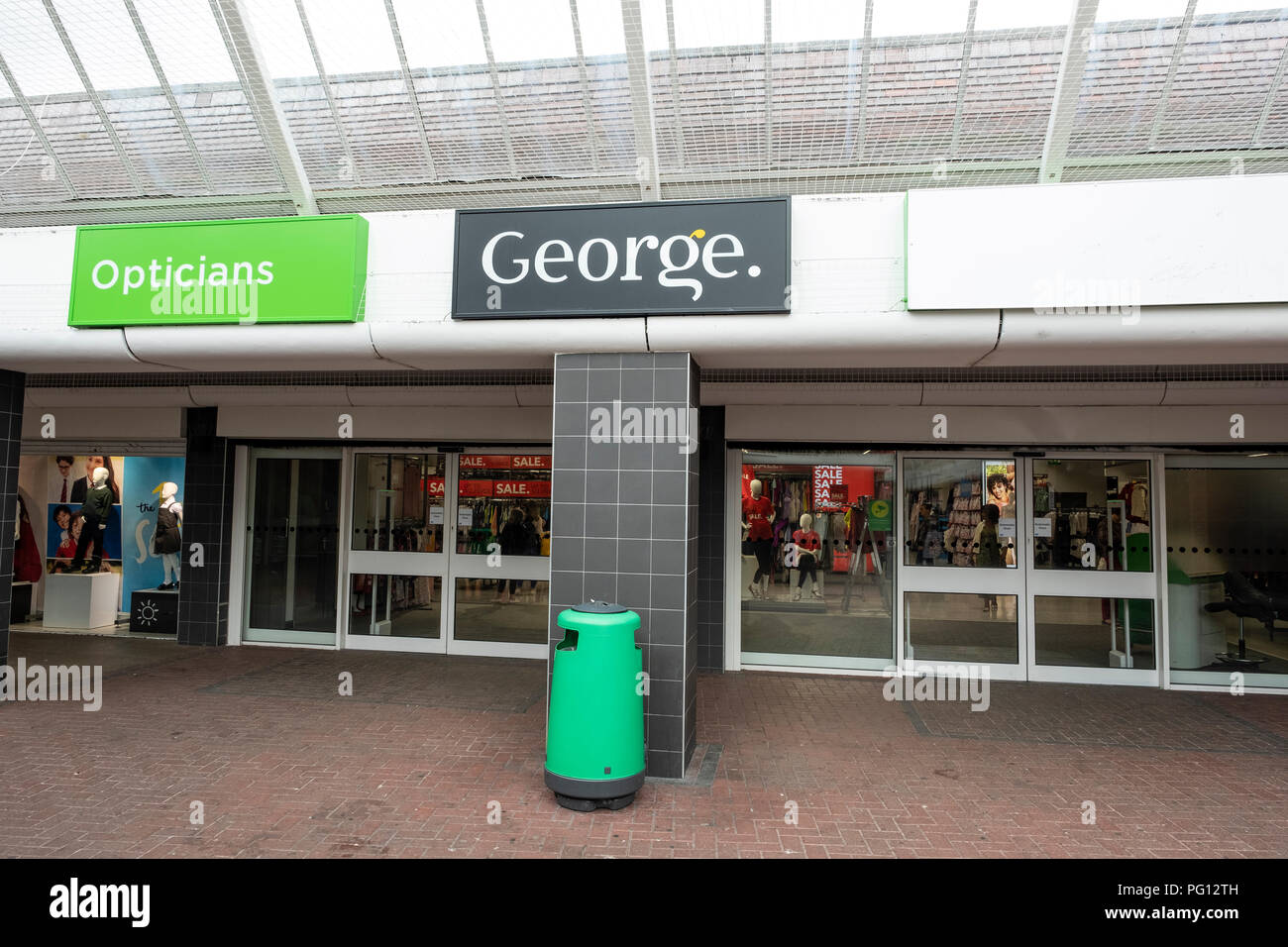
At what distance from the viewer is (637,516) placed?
185 inches

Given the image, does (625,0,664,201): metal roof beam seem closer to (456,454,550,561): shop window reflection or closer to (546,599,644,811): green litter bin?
(546,599,644,811): green litter bin

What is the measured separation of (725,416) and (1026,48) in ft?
12.6

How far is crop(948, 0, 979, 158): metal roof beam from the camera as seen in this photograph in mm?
4789

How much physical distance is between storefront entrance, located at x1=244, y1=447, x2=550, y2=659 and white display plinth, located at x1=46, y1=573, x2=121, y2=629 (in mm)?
2405

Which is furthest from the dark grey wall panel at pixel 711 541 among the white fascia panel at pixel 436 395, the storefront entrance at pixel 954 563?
the white fascia panel at pixel 436 395

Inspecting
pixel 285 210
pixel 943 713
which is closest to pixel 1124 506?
pixel 943 713

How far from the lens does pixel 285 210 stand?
584 cm

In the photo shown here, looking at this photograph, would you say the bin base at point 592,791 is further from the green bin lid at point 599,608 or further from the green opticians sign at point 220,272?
the green opticians sign at point 220,272

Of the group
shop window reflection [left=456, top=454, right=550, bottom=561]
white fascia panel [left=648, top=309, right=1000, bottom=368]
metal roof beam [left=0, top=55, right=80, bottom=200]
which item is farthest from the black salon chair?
metal roof beam [left=0, top=55, right=80, bottom=200]

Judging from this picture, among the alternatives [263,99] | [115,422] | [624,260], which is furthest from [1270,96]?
[115,422]

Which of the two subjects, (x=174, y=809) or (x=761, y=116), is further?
(x=761, y=116)

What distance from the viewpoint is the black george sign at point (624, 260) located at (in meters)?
4.54

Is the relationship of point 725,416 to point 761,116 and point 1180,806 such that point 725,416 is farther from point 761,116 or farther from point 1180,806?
point 1180,806

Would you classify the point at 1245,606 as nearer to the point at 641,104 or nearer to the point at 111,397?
the point at 641,104
